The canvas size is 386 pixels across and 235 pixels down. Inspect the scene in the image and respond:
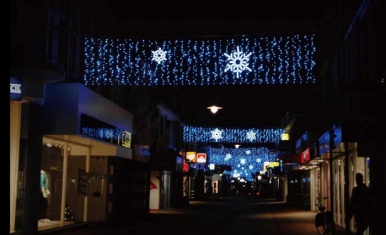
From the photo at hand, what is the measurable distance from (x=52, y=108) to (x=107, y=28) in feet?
23.9

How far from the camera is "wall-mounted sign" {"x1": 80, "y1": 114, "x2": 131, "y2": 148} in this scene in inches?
857

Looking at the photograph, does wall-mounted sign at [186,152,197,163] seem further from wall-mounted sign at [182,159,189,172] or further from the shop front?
the shop front

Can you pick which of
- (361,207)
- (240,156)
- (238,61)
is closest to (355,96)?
(361,207)

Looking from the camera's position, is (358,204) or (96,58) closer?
(358,204)

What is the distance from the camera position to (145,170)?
105ft

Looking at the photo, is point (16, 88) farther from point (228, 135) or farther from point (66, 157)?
point (228, 135)

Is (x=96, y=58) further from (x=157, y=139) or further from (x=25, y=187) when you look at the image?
(x=157, y=139)

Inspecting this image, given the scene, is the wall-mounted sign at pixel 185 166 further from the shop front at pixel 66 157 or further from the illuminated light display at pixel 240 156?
the illuminated light display at pixel 240 156

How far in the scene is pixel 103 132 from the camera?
80.0ft

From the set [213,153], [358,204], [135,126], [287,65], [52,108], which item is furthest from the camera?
[213,153]

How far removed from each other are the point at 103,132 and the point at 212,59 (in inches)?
294

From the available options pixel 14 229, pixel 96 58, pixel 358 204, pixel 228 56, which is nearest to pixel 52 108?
pixel 96 58

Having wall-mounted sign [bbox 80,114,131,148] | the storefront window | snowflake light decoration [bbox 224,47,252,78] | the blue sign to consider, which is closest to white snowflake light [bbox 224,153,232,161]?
wall-mounted sign [bbox 80,114,131,148]

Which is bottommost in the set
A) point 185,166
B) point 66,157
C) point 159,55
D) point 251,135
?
point 66,157
